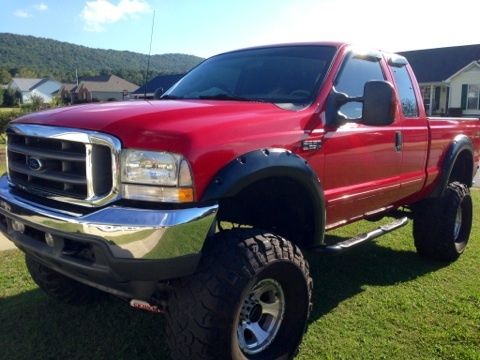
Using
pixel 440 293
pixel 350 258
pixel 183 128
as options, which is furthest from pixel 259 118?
pixel 350 258

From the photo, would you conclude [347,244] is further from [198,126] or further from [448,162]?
[448,162]

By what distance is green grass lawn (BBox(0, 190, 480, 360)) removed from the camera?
3232 millimetres

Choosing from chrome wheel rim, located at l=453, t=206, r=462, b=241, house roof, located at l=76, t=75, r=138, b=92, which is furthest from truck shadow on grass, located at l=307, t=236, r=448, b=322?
house roof, located at l=76, t=75, r=138, b=92

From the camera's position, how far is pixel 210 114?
9.04 ft

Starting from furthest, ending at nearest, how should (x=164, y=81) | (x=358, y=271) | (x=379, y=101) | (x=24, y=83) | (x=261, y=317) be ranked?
(x=24, y=83)
(x=164, y=81)
(x=358, y=271)
(x=379, y=101)
(x=261, y=317)

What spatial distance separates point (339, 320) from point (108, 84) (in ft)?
246

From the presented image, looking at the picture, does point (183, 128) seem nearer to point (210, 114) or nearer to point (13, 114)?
point (210, 114)

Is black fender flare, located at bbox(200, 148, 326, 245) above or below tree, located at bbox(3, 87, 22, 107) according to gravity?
above

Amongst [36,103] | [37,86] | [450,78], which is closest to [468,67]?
[450,78]

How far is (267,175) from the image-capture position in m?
2.75

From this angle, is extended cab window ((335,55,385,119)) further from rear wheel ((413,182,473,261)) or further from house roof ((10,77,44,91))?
house roof ((10,77,44,91))

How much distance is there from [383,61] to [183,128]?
2.53 meters

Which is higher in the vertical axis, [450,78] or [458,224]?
[450,78]

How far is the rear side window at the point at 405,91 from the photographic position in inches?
179
